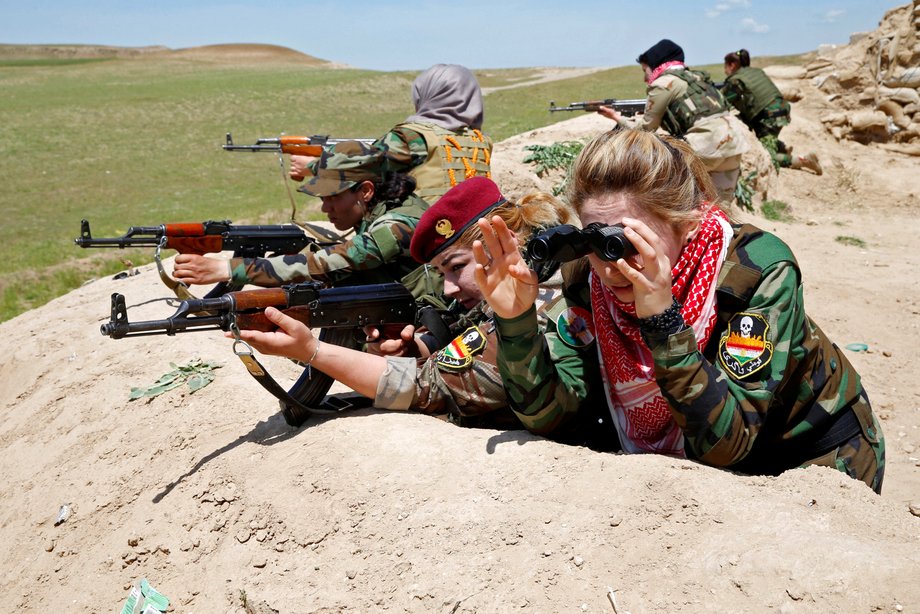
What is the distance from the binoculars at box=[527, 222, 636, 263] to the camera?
195cm

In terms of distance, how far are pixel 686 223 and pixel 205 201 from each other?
42.4 feet

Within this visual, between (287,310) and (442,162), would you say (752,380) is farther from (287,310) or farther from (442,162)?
(442,162)

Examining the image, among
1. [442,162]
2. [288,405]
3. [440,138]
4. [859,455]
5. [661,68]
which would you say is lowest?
[288,405]

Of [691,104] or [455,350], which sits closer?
[455,350]

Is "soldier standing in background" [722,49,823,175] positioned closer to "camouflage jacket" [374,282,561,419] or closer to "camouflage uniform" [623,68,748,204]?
"camouflage uniform" [623,68,748,204]

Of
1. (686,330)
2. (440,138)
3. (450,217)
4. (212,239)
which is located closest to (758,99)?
(440,138)

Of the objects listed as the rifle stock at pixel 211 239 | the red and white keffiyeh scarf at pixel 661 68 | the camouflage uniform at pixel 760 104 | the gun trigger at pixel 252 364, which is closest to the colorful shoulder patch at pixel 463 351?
the gun trigger at pixel 252 364

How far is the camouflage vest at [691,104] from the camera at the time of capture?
8.23m

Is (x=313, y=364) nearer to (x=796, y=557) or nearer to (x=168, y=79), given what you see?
(x=796, y=557)

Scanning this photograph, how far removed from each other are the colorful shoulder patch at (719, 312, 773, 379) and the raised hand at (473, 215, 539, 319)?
0.53 meters

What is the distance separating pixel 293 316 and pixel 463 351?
32.0 inches

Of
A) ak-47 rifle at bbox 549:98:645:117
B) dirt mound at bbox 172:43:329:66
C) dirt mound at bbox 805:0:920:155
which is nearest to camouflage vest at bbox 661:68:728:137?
ak-47 rifle at bbox 549:98:645:117

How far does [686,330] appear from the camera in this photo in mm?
2033

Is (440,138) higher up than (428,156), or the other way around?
(440,138)
